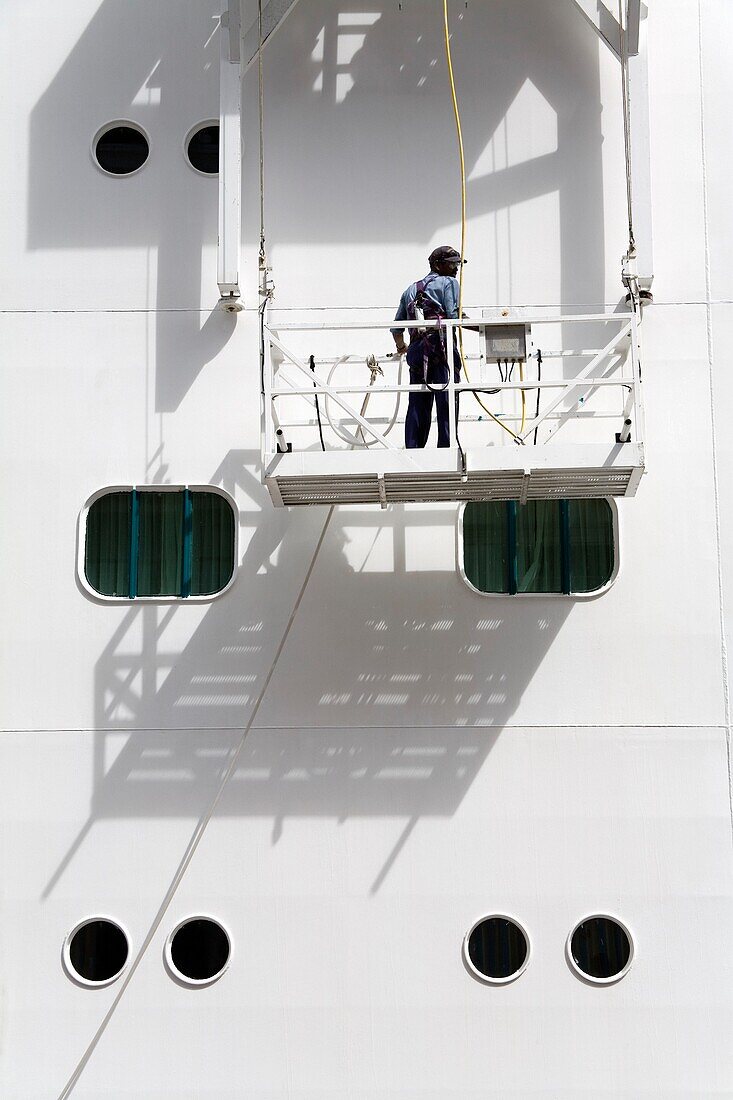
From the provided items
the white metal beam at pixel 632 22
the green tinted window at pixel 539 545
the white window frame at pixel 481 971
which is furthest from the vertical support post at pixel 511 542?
the white metal beam at pixel 632 22

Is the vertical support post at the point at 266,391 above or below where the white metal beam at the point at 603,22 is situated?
below

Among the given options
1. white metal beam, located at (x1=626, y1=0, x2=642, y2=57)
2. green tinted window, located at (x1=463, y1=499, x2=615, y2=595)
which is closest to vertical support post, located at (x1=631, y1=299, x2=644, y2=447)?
green tinted window, located at (x1=463, y1=499, x2=615, y2=595)

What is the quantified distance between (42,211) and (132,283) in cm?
103

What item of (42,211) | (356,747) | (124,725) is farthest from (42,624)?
(42,211)

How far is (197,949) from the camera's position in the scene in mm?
8711

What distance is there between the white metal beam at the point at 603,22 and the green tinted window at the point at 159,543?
16.9ft

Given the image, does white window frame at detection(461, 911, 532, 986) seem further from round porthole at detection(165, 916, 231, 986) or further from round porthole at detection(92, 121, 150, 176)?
round porthole at detection(92, 121, 150, 176)

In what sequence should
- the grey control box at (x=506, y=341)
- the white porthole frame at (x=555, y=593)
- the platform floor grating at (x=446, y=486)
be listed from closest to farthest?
1. the platform floor grating at (x=446, y=486)
2. the grey control box at (x=506, y=341)
3. the white porthole frame at (x=555, y=593)

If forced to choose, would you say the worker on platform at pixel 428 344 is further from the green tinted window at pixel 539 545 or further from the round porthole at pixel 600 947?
the round porthole at pixel 600 947

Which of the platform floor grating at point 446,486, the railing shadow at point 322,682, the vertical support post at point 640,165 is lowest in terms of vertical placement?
the railing shadow at point 322,682

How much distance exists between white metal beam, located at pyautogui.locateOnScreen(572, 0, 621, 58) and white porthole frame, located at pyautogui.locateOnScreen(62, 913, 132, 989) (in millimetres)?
8361

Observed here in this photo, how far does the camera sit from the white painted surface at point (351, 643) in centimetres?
857

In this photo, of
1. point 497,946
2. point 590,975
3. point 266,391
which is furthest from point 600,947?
point 266,391

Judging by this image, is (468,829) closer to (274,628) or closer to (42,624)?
(274,628)
